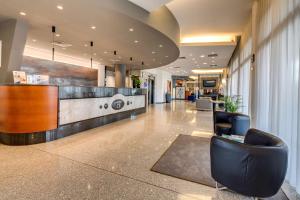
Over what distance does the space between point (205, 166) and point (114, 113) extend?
4.85 metres

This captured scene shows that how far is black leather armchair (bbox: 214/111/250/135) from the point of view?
398 centimetres

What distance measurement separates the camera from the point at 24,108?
3848 millimetres

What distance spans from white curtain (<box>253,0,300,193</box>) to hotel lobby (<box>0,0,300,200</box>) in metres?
0.02

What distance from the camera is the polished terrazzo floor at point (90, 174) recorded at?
84.7 inches

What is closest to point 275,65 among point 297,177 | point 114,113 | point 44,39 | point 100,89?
point 297,177

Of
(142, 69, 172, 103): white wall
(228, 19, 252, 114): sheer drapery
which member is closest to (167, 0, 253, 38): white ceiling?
(228, 19, 252, 114): sheer drapery

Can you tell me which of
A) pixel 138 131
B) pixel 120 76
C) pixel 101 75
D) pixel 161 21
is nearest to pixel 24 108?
pixel 138 131

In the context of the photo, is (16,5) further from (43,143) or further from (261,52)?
(261,52)

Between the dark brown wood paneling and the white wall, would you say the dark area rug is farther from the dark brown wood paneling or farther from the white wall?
the white wall

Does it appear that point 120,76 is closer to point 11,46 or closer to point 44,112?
point 11,46

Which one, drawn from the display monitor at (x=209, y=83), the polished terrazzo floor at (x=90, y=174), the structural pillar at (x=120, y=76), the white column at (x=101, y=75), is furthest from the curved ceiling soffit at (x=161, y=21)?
the display monitor at (x=209, y=83)

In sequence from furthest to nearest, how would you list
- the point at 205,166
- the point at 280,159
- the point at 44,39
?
the point at 44,39 < the point at 205,166 < the point at 280,159

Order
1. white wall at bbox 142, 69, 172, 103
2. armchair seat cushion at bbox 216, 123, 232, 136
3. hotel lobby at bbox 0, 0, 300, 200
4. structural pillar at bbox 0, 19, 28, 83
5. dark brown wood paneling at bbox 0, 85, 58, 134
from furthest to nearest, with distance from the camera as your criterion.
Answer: white wall at bbox 142, 69, 172, 103, structural pillar at bbox 0, 19, 28, 83, armchair seat cushion at bbox 216, 123, 232, 136, dark brown wood paneling at bbox 0, 85, 58, 134, hotel lobby at bbox 0, 0, 300, 200

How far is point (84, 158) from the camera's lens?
10.7 ft
